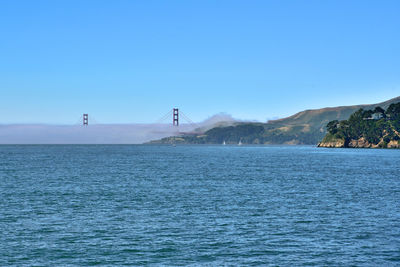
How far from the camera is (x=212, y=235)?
30844 mm

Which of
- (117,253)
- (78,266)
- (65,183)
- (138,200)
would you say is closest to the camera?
(78,266)

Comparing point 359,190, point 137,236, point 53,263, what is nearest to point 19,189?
point 137,236

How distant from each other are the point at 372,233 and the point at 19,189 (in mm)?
46380

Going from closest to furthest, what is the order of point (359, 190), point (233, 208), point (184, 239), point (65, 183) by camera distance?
point (184, 239), point (233, 208), point (359, 190), point (65, 183)

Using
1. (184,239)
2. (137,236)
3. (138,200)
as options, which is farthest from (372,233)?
(138,200)

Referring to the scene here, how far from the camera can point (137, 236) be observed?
100 ft

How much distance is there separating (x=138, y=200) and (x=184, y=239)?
67.3 ft

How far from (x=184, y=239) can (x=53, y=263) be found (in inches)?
342

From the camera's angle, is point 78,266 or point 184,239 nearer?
point 78,266

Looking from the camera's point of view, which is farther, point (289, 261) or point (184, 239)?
point (184, 239)

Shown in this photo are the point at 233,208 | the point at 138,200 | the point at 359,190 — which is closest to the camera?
the point at 233,208

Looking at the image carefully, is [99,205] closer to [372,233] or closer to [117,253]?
[117,253]

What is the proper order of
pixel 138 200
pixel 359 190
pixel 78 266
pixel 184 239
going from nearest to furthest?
pixel 78 266, pixel 184 239, pixel 138 200, pixel 359 190

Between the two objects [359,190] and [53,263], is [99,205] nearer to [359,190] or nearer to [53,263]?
[53,263]
